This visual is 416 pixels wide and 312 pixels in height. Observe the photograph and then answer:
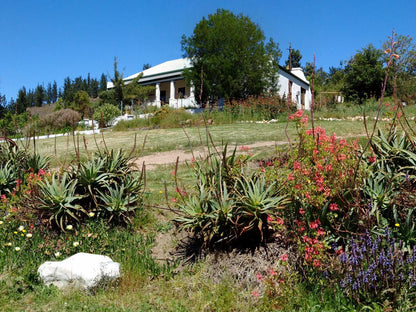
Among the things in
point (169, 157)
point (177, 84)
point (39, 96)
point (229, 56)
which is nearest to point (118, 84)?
point (177, 84)

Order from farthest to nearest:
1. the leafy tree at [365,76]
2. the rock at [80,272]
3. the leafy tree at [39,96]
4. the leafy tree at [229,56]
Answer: the leafy tree at [39,96], the leafy tree at [365,76], the leafy tree at [229,56], the rock at [80,272]

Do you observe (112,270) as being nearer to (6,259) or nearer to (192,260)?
(192,260)

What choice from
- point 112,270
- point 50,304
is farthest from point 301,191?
point 50,304

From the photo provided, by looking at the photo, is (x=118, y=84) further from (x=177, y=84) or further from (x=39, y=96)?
(x=39, y=96)

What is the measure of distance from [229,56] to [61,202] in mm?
21177

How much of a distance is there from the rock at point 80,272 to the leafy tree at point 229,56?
68.5 ft

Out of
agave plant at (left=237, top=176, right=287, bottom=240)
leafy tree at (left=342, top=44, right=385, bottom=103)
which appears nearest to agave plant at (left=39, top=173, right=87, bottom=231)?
agave plant at (left=237, top=176, right=287, bottom=240)

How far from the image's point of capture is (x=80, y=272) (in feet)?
11.9

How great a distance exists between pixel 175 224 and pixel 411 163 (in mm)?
2563

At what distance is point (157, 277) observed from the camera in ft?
12.6

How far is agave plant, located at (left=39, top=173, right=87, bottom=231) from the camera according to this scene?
4.62 meters

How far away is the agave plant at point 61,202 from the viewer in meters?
4.62

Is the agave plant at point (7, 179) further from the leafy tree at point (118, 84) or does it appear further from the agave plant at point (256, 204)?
the leafy tree at point (118, 84)

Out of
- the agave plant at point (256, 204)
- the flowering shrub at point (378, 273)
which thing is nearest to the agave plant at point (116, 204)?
the agave plant at point (256, 204)
